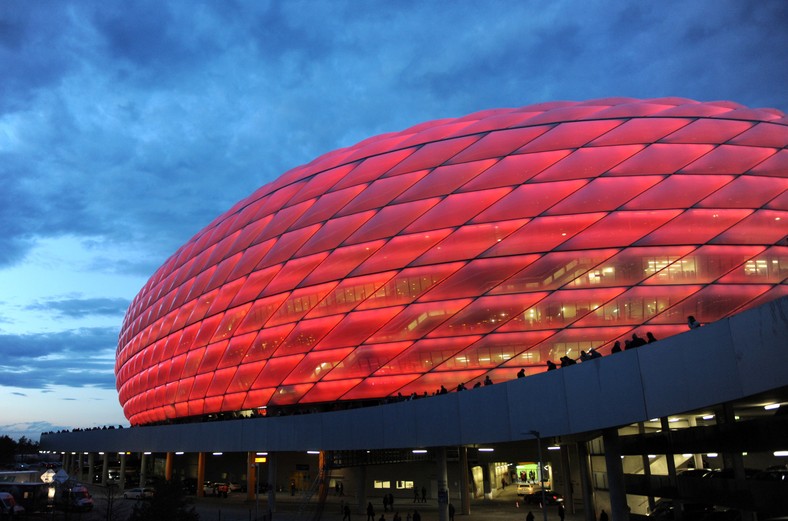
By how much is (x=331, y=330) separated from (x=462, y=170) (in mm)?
12258

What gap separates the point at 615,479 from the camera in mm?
21359

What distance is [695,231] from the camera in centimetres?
3150

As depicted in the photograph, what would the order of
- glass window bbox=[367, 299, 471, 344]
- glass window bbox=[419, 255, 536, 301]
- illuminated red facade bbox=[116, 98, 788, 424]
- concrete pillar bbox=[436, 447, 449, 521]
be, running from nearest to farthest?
concrete pillar bbox=[436, 447, 449, 521], illuminated red facade bbox=[116, 98, 788, 424], glass window bbox=[419, 255, 536, 301], glass window bbox=[367, 299, 471, 344]

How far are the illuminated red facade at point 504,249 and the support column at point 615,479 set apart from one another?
34.3 ft

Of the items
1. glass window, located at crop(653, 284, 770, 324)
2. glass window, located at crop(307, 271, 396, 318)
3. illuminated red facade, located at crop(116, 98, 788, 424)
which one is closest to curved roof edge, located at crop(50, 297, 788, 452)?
illuminated red facade, located at crop(116, 98, 788, 424)

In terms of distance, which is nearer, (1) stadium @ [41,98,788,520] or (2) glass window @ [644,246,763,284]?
(1) stadium @ [41,98,788,520]

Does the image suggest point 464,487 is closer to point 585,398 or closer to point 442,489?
point 442,489

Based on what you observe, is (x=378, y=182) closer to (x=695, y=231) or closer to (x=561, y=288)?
(x=561, y=288)

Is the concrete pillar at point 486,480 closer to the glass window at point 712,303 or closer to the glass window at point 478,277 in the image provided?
the glass window at point 478,277

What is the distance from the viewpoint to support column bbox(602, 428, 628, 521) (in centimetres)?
2108

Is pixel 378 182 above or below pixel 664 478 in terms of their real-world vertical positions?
above

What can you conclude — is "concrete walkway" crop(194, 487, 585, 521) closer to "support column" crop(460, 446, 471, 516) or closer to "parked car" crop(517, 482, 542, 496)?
"support column" crop(460, 446, 471, 516)

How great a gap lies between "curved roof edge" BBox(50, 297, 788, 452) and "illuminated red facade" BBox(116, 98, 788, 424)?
149 inches

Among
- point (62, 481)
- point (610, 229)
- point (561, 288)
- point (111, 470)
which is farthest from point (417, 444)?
point (111, 470)
